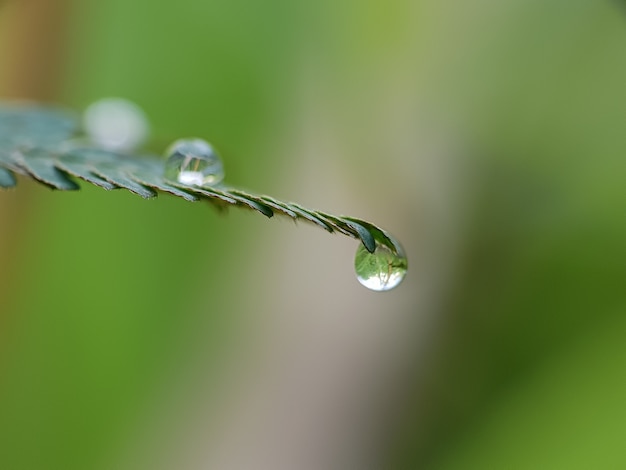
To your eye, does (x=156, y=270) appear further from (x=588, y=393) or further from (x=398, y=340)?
(x=588, y=393)

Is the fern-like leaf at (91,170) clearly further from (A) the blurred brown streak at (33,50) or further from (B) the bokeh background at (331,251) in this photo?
(A) the blurred brown streak at (33,50)

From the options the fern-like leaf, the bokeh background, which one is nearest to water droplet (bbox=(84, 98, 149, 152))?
the fern-like leaf

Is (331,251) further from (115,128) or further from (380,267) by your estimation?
(380,267)

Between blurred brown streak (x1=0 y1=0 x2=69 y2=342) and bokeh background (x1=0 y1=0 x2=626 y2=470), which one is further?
blurred brown streak (x1=0 y1=0 x2=69 y2=342)

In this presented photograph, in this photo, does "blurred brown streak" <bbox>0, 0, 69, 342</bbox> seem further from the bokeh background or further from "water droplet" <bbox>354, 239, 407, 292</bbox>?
"water droplet" <bbox>354, 239, 407, 292</bbox>

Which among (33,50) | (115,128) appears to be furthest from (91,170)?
(33,50)

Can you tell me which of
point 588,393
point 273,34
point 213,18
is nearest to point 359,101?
point 273,34
